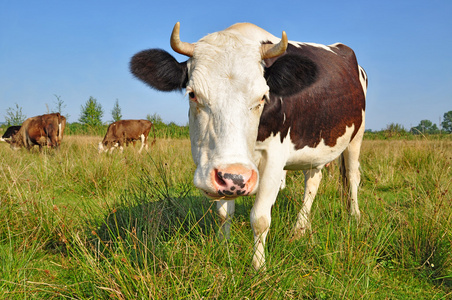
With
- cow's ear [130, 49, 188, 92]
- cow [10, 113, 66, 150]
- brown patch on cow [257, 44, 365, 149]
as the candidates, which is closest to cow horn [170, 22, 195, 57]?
cow's ear [130, 49, 188, 92]

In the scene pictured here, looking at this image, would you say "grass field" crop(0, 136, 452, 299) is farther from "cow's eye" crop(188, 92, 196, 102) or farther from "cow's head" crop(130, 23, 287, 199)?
"cow's eye" crop(188, 92, 196, 102)

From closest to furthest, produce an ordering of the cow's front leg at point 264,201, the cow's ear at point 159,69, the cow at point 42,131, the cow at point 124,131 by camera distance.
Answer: the cow's ear at point 159,69
the cow's front leg at point 264,201
the cow at point 42,131
the cow at point 124,131

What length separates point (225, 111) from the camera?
2.40 metres

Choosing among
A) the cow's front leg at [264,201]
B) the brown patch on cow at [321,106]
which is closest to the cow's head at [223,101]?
the brown patch on cow at [321,106]

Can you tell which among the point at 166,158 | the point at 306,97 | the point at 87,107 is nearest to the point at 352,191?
the point at 306,97

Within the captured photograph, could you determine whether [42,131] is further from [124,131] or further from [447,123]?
[447,123]

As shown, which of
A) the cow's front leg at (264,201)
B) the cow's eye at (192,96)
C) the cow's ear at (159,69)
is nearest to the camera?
the cow's eye at (192,96)

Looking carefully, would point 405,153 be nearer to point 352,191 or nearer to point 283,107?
point 352,191

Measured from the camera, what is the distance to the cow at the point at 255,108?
2338 millimetres

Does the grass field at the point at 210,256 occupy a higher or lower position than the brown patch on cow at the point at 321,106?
lower

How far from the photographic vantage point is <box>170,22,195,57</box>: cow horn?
2646 mm

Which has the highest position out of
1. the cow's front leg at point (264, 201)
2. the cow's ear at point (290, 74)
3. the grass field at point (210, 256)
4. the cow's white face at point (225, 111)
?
the cow's ear at point (290, 74)

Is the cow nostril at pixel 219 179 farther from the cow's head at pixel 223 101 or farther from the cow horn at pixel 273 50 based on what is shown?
the cow horn at pixel 273 50

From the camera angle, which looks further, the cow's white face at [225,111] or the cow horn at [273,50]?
the cow horn at [273,50]
